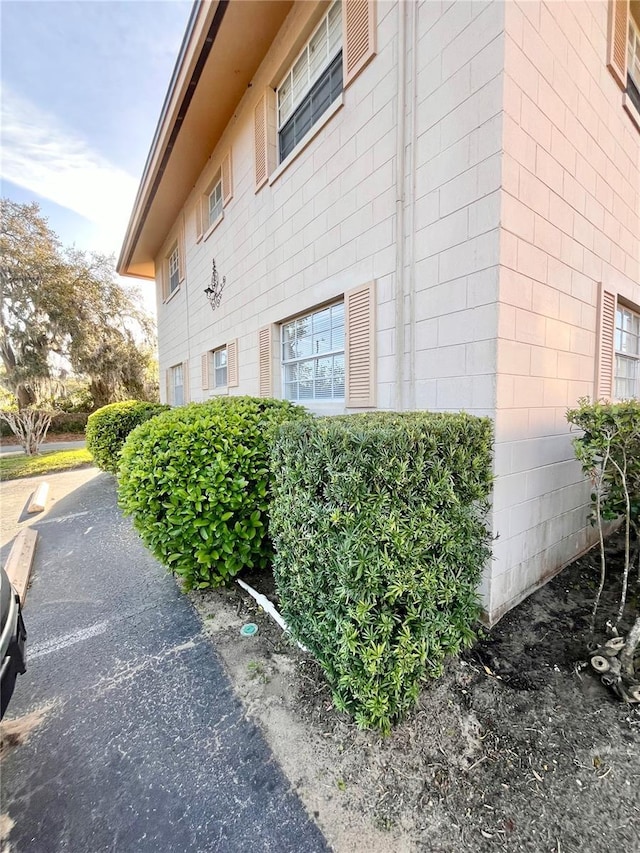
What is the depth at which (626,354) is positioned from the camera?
15.1ft

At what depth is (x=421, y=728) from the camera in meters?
1.90

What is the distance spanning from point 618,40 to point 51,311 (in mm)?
20432

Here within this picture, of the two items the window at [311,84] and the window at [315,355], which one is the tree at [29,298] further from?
the window at [315,355]

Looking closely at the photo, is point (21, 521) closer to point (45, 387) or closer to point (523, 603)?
point (523, 603)

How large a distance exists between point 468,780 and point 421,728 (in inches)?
11.7

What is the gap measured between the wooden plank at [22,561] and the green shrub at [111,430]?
299 centimetres

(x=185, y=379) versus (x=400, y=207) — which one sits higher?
(x=400, y=207)

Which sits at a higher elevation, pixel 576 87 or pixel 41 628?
pixel 576 87

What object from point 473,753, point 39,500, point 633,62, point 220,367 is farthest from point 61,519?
point 633,62

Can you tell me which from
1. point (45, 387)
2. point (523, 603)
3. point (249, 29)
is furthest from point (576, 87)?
point (45, 387)

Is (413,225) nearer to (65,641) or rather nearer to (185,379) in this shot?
(65,641)

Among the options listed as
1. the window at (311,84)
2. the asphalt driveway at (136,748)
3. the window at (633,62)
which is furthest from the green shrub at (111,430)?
the window at (633,62)

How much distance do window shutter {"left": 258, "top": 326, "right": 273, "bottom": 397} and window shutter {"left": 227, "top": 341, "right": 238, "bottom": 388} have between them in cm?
110

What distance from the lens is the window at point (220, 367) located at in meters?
7.90
